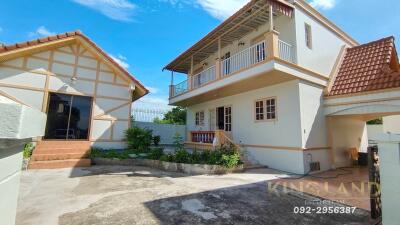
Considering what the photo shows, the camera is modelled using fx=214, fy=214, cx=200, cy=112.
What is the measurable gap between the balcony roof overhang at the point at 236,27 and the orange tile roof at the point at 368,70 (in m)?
4.17

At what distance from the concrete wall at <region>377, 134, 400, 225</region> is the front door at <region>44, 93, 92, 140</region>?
11.9m

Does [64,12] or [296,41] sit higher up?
[64,12]

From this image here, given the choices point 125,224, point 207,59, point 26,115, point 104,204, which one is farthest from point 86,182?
point 207,59

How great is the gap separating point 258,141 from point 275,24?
5.85 m

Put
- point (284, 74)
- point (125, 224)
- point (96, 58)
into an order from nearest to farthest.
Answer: point (125, 224) < point (284, 74) < point (96, 58)

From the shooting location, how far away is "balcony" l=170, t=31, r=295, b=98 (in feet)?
27.0

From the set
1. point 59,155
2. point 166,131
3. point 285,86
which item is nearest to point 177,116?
point 166,131

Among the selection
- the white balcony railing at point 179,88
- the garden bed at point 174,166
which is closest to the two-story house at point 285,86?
the white balcony railing at point 179,88

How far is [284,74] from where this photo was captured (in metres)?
8.77

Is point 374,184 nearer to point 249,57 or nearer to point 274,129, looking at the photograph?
point 274,129

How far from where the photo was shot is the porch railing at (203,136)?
1235 centimetres

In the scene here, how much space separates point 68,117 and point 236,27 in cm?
961

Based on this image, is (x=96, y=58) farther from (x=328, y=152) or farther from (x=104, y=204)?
(x=328, y=152)

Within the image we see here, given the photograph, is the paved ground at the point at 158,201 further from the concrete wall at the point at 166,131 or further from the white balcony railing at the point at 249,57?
the concrete wall at the point at 166,131
